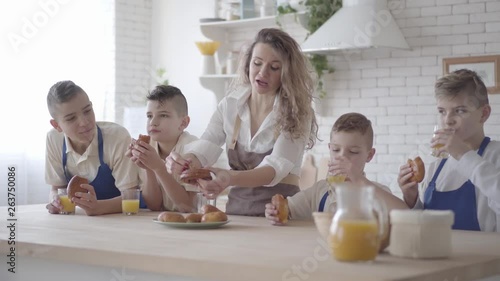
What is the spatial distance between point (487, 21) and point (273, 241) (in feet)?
13.1

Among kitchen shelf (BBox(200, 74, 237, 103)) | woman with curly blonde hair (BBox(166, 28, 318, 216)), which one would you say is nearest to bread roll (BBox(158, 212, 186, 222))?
woman with curly blonde hair (BBox(166, 28, 318, 216))

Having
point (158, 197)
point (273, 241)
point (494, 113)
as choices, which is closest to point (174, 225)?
point (273, 241)

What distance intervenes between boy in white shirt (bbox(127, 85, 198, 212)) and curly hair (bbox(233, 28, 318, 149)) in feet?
1.81

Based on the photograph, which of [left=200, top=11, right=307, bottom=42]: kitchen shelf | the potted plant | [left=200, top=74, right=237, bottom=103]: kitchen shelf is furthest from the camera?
[left=200, top=74, right=237, bottom=103]: kitchen shelf

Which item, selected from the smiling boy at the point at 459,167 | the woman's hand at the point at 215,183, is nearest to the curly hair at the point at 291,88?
the woman's hand at the point at 215,183

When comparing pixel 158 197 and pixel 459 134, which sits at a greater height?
pixel 459 134

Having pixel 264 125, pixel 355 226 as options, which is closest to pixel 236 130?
pixel 264 125

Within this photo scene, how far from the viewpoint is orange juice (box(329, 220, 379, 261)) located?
75.9 inches

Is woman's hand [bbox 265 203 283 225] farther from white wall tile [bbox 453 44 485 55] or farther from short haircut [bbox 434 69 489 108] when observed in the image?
white wall tile [bbox 453 44 485 55]

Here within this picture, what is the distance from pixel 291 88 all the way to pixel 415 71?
3.00 metres

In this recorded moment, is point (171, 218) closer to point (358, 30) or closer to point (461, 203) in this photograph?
point (461, 203)

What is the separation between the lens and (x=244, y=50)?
12.1 ft

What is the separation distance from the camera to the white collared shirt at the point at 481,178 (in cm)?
276

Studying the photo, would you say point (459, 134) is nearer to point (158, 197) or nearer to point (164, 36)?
point (158, 197)
